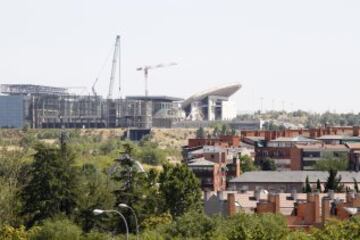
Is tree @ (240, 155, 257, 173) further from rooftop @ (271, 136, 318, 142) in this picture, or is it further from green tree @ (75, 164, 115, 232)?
green tree @ (75, 164, 115, 232)

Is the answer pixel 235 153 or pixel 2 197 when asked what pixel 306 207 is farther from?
pixel 235 153

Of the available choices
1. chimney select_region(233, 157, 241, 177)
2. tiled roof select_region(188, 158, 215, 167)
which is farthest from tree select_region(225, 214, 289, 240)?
chimney select_region(233, 157, 241, 177)

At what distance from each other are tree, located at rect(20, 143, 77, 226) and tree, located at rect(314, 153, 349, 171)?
69365 millimetres

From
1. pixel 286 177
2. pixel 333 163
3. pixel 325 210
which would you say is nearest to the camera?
pixel 325 210

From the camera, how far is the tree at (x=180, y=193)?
9606 centimetres

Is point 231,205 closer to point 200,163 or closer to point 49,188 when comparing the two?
point 49,188

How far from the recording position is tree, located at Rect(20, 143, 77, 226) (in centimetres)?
8488

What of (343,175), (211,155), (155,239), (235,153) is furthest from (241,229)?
(235,153)

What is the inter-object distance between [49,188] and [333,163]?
77.1 metres

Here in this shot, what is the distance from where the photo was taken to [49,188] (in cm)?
8569

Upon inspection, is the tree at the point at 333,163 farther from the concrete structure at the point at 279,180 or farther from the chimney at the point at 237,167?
the concrete structure at the point at 279,180

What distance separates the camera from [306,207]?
3282 inches

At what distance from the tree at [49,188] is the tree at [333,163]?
69.4m

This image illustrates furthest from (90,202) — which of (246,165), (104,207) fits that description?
(246,165)
